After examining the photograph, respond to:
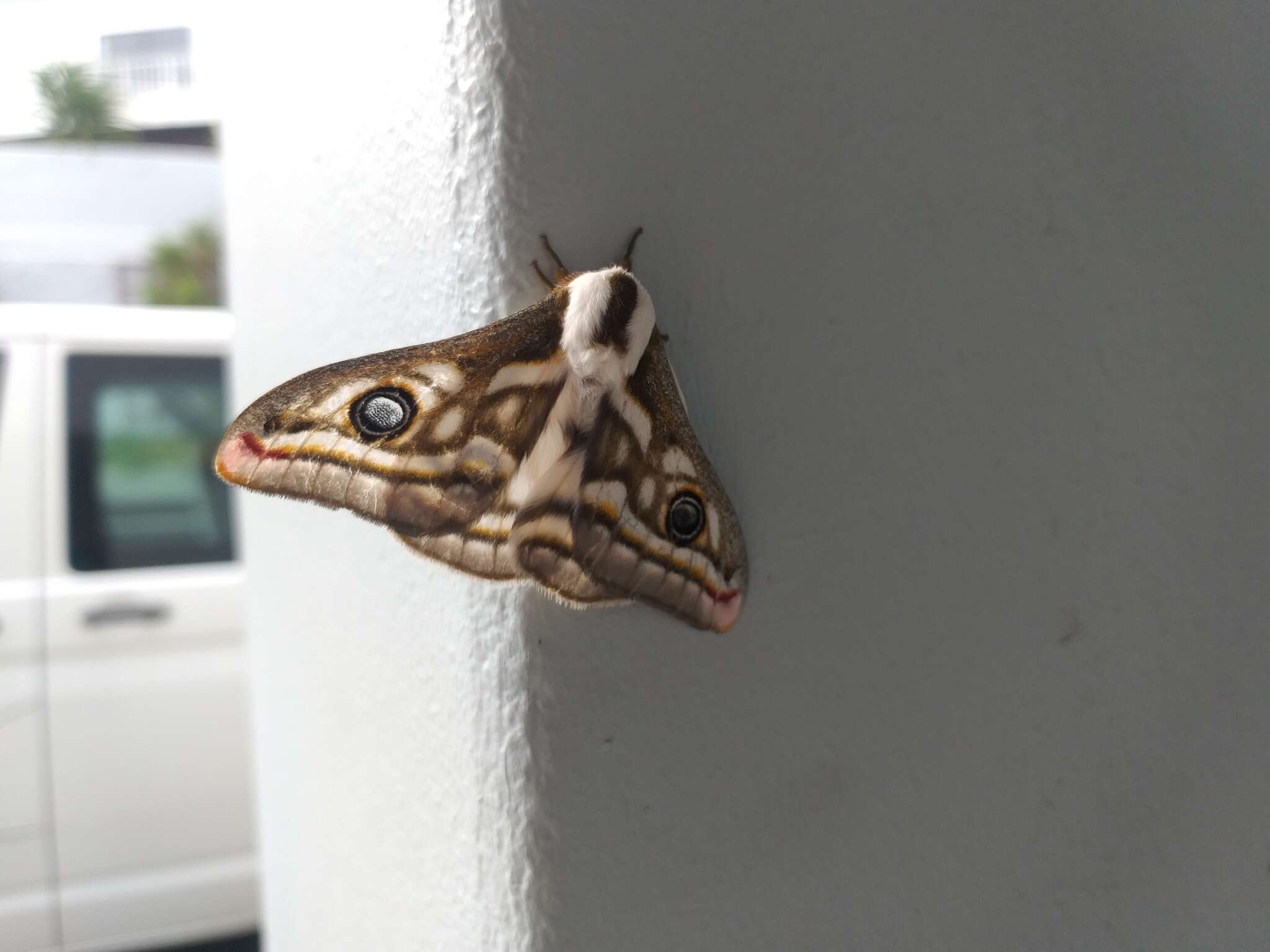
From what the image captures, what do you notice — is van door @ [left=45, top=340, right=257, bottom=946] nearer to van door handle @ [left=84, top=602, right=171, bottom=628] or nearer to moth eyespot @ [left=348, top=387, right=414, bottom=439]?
van door handle @ [left=84, top=602, right=171, bottom=628]

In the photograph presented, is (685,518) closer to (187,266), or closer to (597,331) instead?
(597,331)

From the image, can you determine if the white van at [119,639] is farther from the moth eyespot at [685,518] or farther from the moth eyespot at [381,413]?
the moth eyespot at [685,518]

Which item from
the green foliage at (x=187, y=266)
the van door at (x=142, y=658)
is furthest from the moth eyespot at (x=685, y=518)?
the green foliage at (x=187, y=266)

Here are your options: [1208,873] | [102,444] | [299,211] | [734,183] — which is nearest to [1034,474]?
[734,183]

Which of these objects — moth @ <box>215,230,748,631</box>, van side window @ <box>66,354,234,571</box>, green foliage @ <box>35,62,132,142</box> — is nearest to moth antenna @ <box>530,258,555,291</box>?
moth @ <box>215,230,748,631</box>

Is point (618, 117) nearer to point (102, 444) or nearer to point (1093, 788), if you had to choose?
point (1093, 788)
